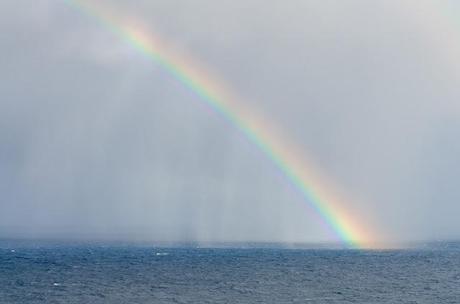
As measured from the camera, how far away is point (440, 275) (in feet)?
215

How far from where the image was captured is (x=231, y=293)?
48344 millimetres

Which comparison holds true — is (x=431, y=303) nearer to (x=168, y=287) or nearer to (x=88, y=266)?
(x=168, y=287)

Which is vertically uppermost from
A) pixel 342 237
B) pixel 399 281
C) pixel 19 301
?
pixel 342 237

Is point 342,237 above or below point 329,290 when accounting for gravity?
above

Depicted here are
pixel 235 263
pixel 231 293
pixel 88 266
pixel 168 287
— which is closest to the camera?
pixel 231 293

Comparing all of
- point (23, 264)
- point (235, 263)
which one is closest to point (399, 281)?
point (235, 263)

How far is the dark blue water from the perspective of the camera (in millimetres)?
45312

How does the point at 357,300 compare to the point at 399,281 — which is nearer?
the point at 357,300

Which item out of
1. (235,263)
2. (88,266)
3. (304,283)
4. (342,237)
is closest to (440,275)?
(304,283)

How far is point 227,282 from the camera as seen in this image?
56.4 meters

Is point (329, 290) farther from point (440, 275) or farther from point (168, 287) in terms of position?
point (440, 275)

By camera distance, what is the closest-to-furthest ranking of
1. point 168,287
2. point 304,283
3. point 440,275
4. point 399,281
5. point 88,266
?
point 168,287
point 304,283
point 399,281
point 440,275
point 88,266

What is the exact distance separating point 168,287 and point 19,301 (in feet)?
36.7

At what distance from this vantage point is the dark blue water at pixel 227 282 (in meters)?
45.3
